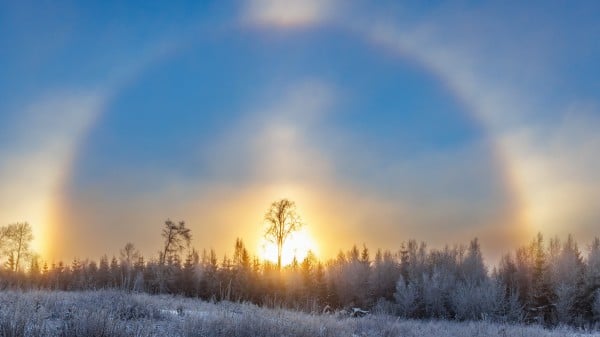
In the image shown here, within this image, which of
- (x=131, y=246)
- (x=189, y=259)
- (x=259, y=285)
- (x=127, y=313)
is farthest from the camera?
(x=131, y=246)

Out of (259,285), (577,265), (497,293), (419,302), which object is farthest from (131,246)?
(577,265)

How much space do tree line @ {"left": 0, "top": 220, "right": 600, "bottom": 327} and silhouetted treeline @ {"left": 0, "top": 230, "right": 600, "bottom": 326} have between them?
4.3 inches

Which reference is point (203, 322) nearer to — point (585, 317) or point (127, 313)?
point (127, 313)

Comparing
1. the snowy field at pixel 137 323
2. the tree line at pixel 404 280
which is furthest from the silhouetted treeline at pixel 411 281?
the snowy field at pixel 137 323

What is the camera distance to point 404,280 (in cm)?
6131

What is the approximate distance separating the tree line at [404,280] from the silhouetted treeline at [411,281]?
0.36 ft

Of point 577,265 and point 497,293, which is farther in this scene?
point 577,265

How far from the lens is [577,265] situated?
53.9 m

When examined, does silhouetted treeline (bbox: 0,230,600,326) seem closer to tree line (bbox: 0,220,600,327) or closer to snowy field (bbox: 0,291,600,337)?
tree line (bbox: 0,220,600,327)

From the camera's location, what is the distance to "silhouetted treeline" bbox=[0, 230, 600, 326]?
4922cm

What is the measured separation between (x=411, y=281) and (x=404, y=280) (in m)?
1.82

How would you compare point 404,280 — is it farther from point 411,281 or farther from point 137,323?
point 137,323

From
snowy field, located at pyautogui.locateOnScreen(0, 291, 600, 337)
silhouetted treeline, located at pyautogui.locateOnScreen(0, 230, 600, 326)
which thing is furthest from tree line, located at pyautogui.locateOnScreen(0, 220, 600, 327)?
snowy field, located at pyautogui.locateOnScreen(0, 291, 600, 337)

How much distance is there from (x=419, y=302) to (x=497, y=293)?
8.73 metres
